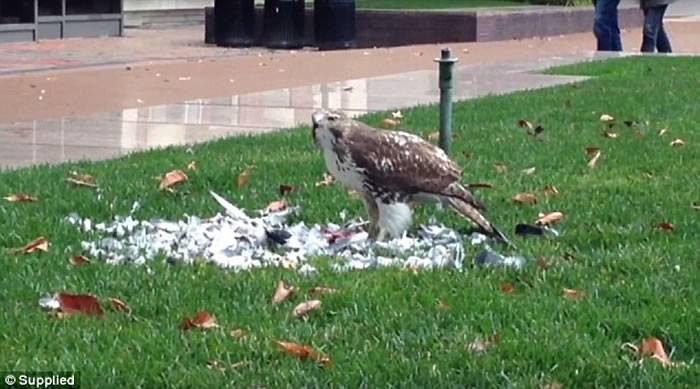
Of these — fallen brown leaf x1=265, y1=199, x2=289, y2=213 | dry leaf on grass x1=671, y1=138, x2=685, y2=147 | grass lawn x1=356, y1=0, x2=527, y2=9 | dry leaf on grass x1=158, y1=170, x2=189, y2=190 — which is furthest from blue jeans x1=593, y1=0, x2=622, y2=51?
fallen brown leaf x1=265, y1=199, x2=289, y2=213

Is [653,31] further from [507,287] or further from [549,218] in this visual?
[507,287]

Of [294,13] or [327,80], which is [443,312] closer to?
[327,80]

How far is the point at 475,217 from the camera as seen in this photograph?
6441 mm

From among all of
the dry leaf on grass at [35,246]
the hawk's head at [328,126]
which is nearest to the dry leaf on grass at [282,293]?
the hawk's head at [328,126]

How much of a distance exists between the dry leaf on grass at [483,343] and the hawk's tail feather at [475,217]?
4.87ft

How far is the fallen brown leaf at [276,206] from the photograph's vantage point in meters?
7.35

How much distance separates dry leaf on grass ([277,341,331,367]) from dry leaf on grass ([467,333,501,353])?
474 mm

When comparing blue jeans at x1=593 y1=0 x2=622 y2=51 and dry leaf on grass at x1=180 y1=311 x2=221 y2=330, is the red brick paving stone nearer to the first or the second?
blue jeans at x1=593 y1=0 x2=622 y2=51

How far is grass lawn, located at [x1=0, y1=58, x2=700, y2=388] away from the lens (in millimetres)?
4586

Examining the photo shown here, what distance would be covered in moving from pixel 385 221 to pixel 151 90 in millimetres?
8422

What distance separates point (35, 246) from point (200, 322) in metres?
1.49

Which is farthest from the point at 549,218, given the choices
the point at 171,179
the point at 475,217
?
the point at 171,179

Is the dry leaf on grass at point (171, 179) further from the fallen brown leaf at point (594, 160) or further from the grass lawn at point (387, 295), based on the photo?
the fallen brown leaf at point (594, 160)

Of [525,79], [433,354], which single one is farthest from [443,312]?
[525,79]
